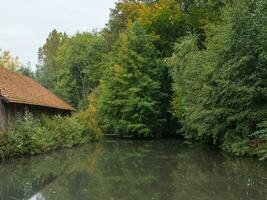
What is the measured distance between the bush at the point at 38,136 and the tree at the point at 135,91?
286 inches

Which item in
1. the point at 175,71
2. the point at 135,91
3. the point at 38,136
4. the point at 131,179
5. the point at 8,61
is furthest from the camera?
the point at 8,61

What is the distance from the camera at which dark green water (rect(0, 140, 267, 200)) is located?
1099 cm

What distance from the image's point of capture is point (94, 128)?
34906mm

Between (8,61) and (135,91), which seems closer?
(135,91)

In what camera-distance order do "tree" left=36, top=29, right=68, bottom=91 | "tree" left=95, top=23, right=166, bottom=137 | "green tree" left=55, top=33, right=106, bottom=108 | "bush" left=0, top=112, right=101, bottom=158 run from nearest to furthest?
"bush" left=0, top=112, right=101, bottom=158 → "tree" left=95, top=23, right=166, bottom=137 → "green tree" left=55, top=33, right=106, bottom=108 → "tree" left=36, top=29, right=68, bottom=91

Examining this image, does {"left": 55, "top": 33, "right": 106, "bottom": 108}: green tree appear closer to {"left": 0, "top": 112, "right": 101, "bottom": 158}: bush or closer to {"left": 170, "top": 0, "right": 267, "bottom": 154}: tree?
{"left": 0, "top": 112, "right": 101, "bottom": 158}: bush

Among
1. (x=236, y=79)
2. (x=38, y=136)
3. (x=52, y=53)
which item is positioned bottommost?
(x=38, y=136)

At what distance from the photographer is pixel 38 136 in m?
22.4

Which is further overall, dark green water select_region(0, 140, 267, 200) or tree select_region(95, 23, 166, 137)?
tree select_region(95, 23, 166, 137)

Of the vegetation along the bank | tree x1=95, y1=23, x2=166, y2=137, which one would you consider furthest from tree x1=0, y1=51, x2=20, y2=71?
tree x1=95, y1=23, x2=166, y2=137

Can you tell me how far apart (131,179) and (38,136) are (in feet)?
32.6

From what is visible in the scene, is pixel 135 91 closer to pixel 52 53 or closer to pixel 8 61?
pixel 8 61

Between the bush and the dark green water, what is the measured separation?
1.33 metres

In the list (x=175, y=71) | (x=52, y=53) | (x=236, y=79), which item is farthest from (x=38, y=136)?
(x=52, y=53)
